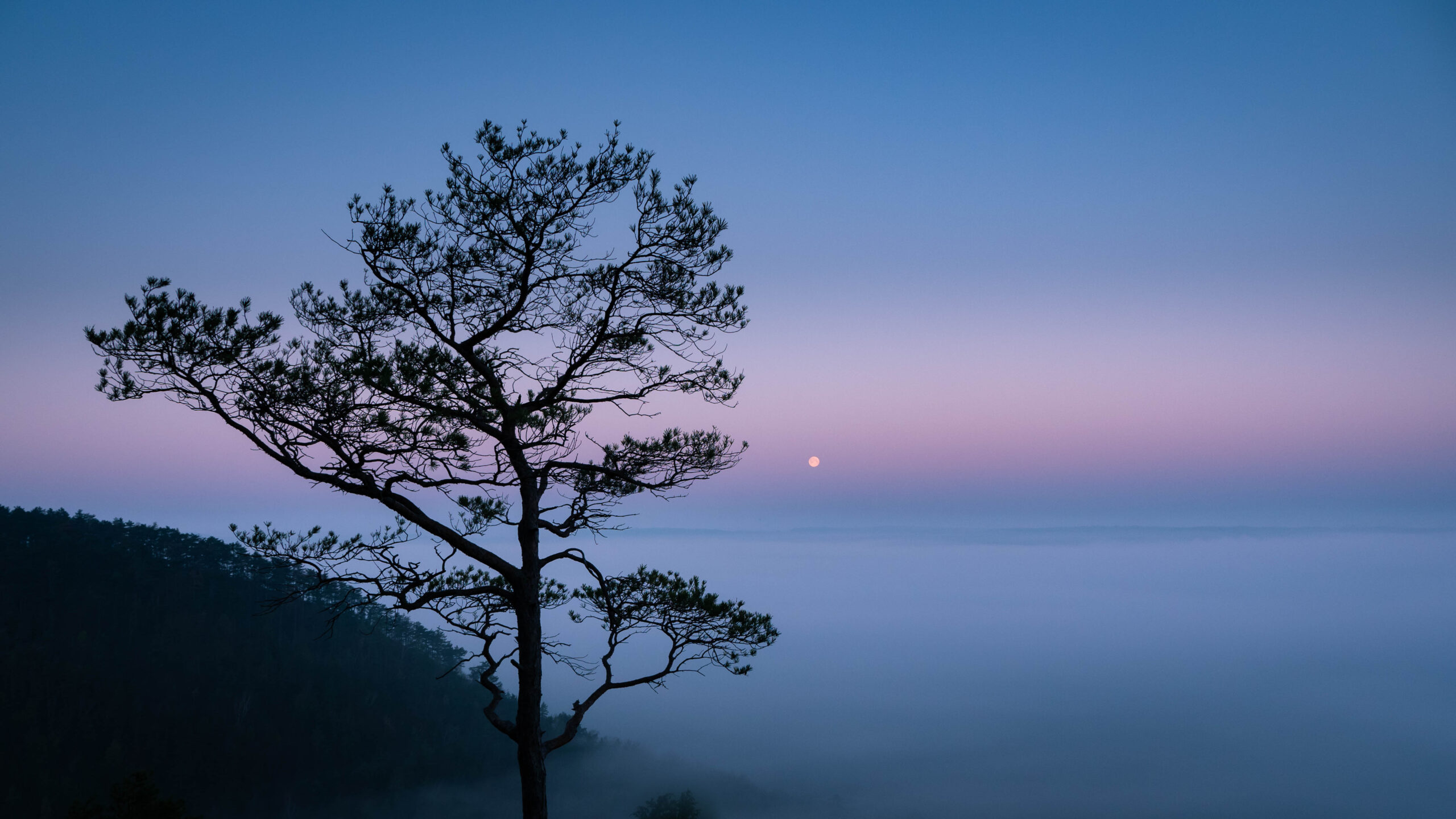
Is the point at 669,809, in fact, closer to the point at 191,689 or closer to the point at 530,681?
the point at 191,689

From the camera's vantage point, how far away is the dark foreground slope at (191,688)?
223ft

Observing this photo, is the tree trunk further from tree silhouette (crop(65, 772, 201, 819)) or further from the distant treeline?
the distant treeline

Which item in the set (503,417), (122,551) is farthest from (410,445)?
(122,551)

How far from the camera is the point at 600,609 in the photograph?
A: 7785 mm

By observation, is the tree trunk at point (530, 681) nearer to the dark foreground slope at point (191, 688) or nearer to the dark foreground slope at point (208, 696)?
the dark foreground slope at point (208, 696)

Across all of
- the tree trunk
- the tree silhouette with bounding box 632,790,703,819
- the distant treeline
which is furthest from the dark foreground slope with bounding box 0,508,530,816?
the tree trunk

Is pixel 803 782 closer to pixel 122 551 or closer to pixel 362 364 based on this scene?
pixel 122 551

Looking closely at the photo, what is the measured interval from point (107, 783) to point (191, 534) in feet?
114

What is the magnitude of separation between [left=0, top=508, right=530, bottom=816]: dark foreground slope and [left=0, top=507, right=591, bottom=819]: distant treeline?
0.49 ft

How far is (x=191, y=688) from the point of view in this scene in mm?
78750

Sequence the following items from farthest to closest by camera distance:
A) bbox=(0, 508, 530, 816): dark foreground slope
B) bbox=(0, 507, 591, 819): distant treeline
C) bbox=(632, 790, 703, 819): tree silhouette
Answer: bbox=(0, 508, 530, 816): dark foreground slope → bbox=(0, 507, 591, 819): distant treeline → bbox=(632, 790, 703, 819): tree silhouette

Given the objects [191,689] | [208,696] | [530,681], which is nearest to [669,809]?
[208,696]

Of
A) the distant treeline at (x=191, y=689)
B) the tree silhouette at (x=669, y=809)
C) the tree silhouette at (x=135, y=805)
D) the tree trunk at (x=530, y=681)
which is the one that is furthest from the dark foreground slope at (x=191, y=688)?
the tree trunk at (x=530, y=681)

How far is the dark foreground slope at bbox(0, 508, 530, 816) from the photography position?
67875 millimetres
